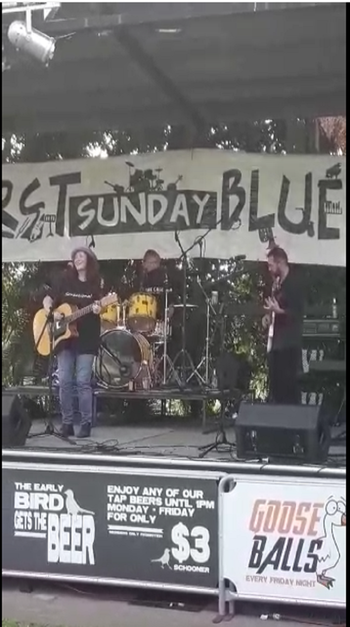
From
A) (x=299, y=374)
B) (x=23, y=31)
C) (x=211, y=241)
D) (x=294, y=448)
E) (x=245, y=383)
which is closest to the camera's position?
(x=23, y=31)

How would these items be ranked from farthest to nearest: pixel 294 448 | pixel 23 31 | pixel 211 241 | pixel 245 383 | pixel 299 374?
pixel 245 383 < pixel 299 374 < pixel 211 241 < pixel 294 448 < pixel 23 31

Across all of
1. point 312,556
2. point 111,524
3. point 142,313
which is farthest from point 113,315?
point 312,556

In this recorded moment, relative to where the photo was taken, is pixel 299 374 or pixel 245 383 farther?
pixel 245 383

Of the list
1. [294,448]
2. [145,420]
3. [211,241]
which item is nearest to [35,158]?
[211,241]

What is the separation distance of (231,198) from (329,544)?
2.35 metres

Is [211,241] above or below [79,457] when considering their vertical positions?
above

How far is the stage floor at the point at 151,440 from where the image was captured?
460 centimetres

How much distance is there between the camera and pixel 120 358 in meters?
6.82

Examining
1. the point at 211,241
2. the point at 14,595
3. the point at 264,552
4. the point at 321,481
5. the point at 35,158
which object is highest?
the point at 35,158

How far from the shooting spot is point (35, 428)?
6.02 meters

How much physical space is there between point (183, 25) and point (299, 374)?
2.88 meters

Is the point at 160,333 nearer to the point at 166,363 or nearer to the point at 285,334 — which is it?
the point at 166,363

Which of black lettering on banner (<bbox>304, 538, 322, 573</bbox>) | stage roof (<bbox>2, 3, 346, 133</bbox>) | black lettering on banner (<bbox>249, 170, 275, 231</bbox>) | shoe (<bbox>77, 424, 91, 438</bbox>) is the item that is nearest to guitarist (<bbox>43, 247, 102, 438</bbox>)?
Answer: shoe (<bbox>77, 424, 91, 438</bbox>)

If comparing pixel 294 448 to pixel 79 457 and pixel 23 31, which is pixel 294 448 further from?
pixel 23 31
